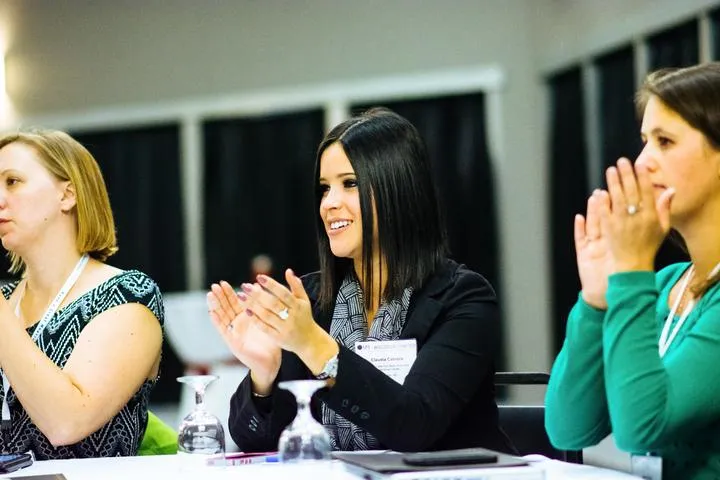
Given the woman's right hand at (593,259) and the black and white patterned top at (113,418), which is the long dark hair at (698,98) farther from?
the black and white patterned top at (113,418)

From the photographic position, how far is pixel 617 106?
6590 millimetres

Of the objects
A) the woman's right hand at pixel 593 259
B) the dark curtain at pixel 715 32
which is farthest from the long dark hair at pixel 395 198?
the dark curtain at pixel 715 32

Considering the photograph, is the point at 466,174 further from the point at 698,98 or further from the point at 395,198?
the point at 698,98

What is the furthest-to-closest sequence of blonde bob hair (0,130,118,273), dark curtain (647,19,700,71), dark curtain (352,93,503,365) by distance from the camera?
dark curtain (352,93,503,365) < dark curtain (647,19,700,71) < blonde bob hair (0,130,118,273)

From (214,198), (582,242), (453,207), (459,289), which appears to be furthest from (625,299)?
(214,198)

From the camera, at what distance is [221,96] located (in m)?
7.87

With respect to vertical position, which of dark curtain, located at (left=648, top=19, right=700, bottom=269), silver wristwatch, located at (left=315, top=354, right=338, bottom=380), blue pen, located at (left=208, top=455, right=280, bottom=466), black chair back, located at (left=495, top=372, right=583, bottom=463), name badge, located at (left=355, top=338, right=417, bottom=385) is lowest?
black chair back, located at (left=495, top=372, right=583, bottom=463)

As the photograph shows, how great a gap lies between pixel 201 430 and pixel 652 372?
868 mm

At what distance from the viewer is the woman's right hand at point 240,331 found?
2.16 m

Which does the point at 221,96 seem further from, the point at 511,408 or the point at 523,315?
the point at 511,408

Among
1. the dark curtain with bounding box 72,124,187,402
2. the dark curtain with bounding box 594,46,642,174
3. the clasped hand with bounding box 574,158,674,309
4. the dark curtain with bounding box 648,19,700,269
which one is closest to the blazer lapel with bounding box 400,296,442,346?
the clasped hand with bounding box 574,158,674,309

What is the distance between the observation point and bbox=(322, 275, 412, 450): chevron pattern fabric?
2258 mm

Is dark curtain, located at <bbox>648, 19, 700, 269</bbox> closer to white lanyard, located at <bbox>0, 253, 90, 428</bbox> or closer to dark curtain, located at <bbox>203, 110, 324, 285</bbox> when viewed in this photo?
dark curtain, located at <bbox>203, 110, 324, 285</bbox>

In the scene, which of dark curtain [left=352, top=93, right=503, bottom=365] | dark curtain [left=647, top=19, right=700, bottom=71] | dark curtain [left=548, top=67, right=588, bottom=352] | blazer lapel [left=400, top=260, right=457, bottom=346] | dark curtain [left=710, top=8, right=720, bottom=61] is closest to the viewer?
blazer lapel [left=400, top=260, right=457, bottom=346]
